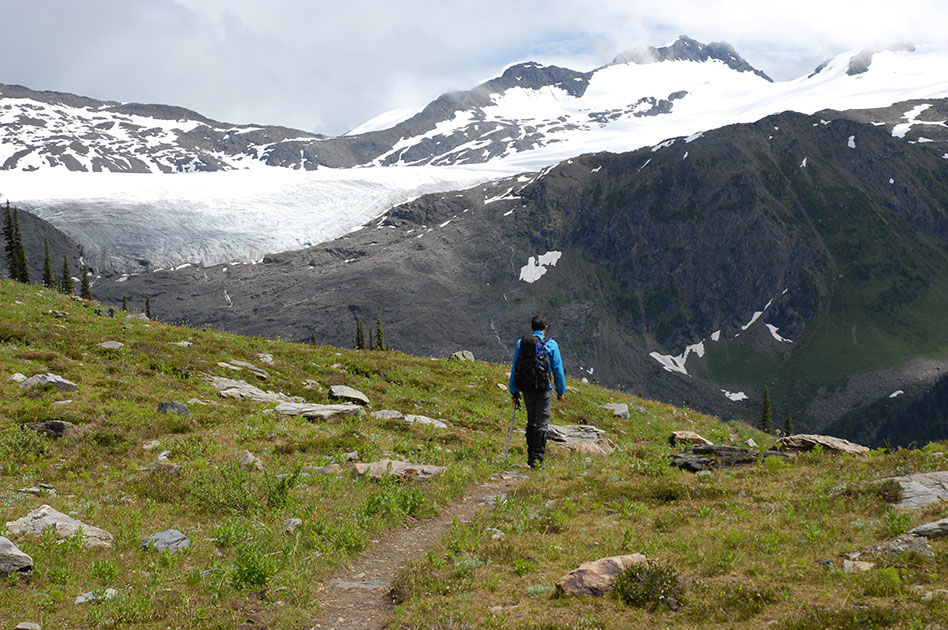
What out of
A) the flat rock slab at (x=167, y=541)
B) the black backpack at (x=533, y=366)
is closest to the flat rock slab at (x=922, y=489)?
the black backpack at (x=533, y=366)

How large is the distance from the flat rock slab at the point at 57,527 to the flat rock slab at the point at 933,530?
1223cm

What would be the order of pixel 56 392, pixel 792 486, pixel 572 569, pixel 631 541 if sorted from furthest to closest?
pixel 56 392 → pixel 792 486 → pixel 631 541 → pixel 572 569

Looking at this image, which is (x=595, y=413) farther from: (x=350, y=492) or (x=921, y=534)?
(x=921, y=534)

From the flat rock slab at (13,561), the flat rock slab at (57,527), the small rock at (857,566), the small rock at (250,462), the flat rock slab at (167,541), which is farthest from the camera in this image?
the small rock at (250,462)

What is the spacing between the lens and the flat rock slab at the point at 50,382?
18.5m

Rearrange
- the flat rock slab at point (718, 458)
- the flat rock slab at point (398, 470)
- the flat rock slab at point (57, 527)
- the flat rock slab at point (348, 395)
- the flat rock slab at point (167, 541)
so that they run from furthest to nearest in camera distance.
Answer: the flat rock slab at point (348, 395)
the flat rock slab at point (718, 458)
the flat rock slab at point (398, 470)
the flat rock slab at point (167, 541)
the flat rock slab at point (57, 527)

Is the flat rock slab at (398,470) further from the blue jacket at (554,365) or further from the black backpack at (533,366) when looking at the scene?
the black backpack at (533,366)

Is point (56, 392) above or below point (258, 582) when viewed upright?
above

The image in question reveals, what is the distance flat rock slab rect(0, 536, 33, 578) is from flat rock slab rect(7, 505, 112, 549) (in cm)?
110

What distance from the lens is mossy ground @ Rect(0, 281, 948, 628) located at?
8031 mm

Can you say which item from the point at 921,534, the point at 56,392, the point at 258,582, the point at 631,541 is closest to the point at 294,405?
the point at 56,392

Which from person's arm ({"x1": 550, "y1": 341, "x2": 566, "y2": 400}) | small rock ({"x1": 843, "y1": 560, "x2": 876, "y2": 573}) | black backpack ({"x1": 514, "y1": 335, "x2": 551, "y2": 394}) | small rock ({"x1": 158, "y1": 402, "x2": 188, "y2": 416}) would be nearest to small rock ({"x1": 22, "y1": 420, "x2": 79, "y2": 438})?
small rock ({"x1": 158, "y1": 402, "x2": 188, "y2": 416})

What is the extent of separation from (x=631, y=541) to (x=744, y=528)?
6.27 ft

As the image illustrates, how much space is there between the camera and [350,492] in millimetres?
14000
